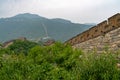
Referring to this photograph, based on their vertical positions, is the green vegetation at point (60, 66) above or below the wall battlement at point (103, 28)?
below

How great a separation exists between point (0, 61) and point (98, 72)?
21.8 ft

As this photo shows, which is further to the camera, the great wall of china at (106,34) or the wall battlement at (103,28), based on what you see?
the wall battlement at (103,28)

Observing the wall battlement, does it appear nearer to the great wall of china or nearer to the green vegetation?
the great wall of china

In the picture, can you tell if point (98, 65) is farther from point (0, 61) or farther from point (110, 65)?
point (0, 61)

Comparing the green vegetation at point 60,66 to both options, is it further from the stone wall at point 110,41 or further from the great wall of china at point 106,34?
the great wall of china at point 106,34

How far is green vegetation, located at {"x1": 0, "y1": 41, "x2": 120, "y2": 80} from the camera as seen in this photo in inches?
293

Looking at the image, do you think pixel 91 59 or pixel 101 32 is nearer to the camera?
pixel 91 59

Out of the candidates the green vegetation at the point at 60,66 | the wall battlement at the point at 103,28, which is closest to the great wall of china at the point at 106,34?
the wall battlement at the point at 103,28

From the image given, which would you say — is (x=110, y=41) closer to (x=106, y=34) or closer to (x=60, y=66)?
(x=106, y=34)

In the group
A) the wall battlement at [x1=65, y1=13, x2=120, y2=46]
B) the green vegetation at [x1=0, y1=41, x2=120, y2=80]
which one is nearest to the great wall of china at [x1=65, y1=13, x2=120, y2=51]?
the wall battlement at [x1=65, y1=13, x2=120, y2=46]

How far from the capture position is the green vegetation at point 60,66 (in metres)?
7.45

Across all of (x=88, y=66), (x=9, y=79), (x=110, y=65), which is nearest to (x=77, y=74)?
(x=88, y=66)

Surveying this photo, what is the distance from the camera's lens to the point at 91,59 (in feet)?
25.5

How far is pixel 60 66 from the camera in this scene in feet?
43.3
